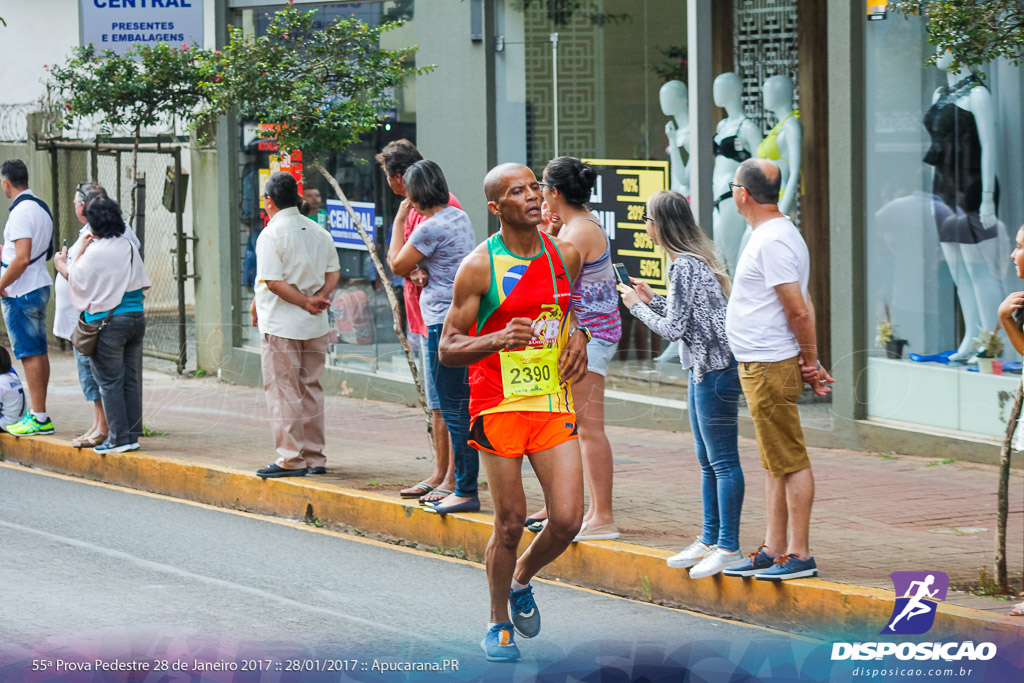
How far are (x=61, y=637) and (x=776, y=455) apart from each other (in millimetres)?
3256

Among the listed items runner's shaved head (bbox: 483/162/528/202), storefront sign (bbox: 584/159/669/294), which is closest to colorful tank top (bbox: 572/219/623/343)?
runner's shaved head (bbox: 483/162/528/202)

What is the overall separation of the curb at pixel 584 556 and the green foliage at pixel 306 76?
2.52 m

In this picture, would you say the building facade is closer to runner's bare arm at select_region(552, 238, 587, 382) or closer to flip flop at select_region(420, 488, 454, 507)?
flip flop at select_region(420, 488, 454, 507)

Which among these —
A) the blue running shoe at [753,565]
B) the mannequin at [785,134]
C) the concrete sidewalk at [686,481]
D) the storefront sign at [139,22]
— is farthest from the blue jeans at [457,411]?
the storefront sign at [139,22]

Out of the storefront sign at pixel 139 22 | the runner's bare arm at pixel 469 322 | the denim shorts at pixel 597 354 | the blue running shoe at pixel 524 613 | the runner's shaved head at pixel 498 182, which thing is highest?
the storefront sign at pixel 139 22

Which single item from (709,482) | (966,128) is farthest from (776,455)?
(966,128)

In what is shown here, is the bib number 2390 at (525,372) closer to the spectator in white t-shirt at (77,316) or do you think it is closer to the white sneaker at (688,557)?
the white sneaker at (688,557)

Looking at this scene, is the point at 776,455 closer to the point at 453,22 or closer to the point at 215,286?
the point at 453,22

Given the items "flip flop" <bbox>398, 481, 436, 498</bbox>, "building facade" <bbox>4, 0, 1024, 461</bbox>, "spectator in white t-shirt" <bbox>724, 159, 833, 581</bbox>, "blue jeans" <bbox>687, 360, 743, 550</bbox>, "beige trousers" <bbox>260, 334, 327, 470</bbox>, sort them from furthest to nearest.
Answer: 1. "building facade" <bbox>4, 0, 1024, 461</bbox>
2. "beige trousers" <bbox>260, 334, 327, 470</bbox>
3. "flip flop" <bbox>398, 481, 436, 498</bbox>
4. "blue jeans" <bbox>687, 360, 743, 550</bbox>
5. "spectator in white t-shirt" <bbox>724, 159, 833, 581</bbox>

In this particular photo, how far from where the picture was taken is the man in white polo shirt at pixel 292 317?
9.13m

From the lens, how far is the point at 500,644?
5828mm

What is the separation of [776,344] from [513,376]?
4.46 ft

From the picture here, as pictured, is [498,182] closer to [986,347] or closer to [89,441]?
[986,347]

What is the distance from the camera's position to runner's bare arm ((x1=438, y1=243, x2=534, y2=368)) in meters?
5.67
